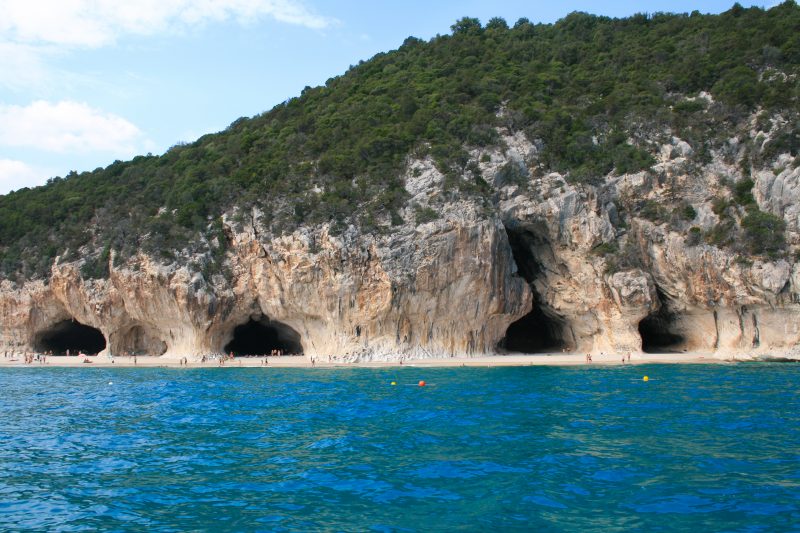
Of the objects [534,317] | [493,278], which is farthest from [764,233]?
[534,317]

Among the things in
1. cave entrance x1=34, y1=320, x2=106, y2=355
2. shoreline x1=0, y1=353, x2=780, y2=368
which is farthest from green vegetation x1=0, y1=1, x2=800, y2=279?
shoreline x1=0, y1=353, x2=780, y2=368

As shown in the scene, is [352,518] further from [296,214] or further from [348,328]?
[296,214]

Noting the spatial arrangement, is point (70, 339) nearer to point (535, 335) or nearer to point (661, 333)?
point (535, 335)

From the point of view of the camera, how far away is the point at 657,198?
39906 millimetres

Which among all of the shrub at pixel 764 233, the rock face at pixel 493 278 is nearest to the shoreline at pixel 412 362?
the rock face at pixel 493 278

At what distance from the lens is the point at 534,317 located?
47812 mm

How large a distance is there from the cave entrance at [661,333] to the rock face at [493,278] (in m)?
Answer: 0.12

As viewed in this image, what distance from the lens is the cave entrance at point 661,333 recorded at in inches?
1597

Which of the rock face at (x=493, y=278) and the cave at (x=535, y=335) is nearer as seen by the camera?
the rock face at (x=493, y=278)

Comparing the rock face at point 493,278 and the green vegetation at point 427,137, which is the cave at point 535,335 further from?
the green vegetation at point 427,137

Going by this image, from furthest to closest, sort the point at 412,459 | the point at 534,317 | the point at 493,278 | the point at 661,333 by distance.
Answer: the point at 534,317
the point at 661,333
the point at 493,278
the point at 412,459

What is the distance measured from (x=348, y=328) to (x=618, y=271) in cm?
1748

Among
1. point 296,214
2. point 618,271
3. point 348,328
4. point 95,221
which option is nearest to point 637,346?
point 618,271

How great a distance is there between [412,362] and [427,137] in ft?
58.8
